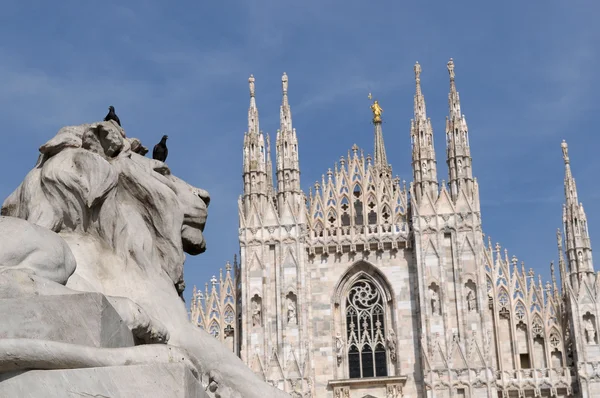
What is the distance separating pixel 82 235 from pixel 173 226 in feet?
1.35

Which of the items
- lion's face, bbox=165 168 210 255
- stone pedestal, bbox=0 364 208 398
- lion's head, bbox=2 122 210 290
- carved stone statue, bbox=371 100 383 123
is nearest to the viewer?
stone pedestal, bbox=0 364 208 398

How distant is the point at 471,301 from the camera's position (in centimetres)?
2695

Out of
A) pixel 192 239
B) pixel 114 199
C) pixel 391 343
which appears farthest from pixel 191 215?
pixel 391 343

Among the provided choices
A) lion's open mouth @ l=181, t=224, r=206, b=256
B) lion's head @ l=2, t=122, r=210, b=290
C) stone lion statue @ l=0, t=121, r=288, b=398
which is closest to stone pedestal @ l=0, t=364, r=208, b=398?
stone lion statue @ l=0, t=121, r=288, b=398

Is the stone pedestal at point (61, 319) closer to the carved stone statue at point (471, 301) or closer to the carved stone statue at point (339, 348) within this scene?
the carved stone statue at point (471, 301)

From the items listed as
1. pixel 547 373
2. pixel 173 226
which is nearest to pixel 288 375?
pixel 547 373

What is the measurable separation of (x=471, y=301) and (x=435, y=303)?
0.87 metres

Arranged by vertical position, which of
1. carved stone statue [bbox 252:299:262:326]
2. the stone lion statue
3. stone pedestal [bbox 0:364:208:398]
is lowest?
stone pedestal [bbox 0:364:208:398]

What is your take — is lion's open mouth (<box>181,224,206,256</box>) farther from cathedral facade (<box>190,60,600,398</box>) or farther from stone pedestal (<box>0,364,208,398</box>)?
cathedral facade (<box>190,60,600,398</box>)

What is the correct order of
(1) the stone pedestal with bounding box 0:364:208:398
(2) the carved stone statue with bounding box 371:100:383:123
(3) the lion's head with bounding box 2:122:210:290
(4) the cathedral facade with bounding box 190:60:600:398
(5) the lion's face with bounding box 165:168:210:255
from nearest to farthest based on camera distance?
(1) the stone pedestal with bounding box 0:364:208:398 < (3) the lion's head with bounding box 2:122:210:290 < (5) the lion's face with bounding box 165:168:210:255 < (4) the cathedral facade with bounding box 190:60:600:398 < (2) the carved stone statue with bounding box 371:100:383:123

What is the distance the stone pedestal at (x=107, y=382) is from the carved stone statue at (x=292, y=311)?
24.1 meters

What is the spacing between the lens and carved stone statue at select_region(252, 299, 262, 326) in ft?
89.6

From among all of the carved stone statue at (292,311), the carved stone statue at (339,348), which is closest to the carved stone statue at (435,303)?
the carved stone statue at (339,348)

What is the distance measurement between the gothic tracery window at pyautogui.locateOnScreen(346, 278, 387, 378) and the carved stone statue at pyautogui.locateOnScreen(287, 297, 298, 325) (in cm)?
143
